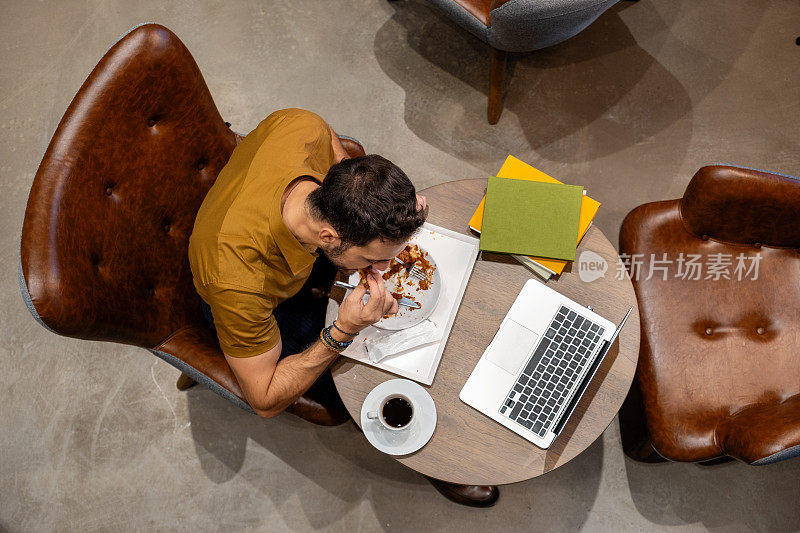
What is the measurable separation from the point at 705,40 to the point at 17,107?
3.34 m

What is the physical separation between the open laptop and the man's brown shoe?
676 mm

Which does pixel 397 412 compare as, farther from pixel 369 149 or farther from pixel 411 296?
pixel 369 149

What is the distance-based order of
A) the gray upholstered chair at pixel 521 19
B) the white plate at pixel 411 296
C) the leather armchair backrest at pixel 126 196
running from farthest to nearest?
the gray upholstered chair at pixel 521 19
the white plate at pixel 411 296
the leather armchair backrest at pixel 126 196

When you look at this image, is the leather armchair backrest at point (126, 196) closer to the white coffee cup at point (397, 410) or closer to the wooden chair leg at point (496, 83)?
the white coffee cup at point (397, 410)

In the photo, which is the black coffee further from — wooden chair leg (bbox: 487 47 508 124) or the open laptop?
wooden chair leg (bbox: 487 47 508 124)

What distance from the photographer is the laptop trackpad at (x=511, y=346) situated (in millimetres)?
1531

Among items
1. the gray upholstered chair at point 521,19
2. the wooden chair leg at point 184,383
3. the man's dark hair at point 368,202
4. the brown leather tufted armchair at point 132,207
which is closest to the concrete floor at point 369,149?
the wooden chair leg at point 184,383

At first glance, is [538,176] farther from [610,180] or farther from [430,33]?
[430,33]

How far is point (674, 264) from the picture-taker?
1832 mm

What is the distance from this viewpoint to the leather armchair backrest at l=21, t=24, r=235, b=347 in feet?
4.02

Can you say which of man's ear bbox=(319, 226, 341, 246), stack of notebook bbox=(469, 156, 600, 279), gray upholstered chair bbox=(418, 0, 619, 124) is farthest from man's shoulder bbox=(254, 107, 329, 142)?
gray upholstered chair bbox=(418, 0, 619, 124)

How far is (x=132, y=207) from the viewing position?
142 centimetres

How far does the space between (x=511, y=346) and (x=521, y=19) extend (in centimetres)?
114

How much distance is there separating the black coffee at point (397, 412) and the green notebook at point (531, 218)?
488mm
